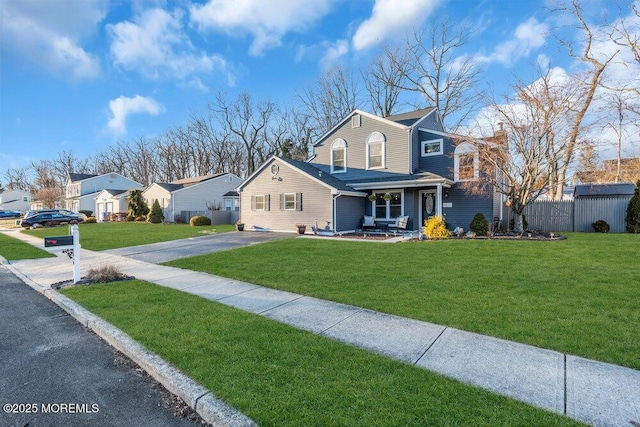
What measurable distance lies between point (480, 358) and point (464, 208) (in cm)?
1457

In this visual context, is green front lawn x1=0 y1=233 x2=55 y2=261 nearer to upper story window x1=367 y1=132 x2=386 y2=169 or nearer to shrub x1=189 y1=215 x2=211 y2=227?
shrub x1=189 y1=215 x2=211 y2=227

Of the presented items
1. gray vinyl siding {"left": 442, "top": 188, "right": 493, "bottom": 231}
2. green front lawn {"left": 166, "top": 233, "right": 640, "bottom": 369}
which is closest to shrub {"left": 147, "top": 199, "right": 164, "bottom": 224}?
green front lawn {"left": 166, "top": 233, "right": 640, "bottom": 369}

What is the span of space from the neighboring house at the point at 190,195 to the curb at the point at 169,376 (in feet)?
89.1

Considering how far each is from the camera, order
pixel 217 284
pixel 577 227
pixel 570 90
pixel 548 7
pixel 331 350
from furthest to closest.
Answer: pixel 548 7 → pixel 577 227 → pixel 570 90 → pixel 217 284 → pixel 331 350

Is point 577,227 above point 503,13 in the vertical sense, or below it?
below

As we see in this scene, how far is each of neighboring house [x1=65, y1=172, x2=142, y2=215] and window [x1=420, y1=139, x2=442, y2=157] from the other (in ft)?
151

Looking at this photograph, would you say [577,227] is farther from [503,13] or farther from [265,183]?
[265,183]

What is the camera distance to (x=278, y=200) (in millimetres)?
18891

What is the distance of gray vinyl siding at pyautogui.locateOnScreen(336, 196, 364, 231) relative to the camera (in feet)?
55.3

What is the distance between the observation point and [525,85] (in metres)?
13.6

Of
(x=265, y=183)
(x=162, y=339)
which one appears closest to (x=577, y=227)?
(x=265, y=183)

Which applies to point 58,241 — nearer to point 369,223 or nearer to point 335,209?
point 335,209

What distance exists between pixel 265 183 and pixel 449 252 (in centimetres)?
1254

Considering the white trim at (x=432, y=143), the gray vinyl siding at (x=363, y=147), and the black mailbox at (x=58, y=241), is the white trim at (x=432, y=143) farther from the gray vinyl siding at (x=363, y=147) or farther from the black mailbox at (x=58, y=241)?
the black mailbox at (x=58, y=241)
